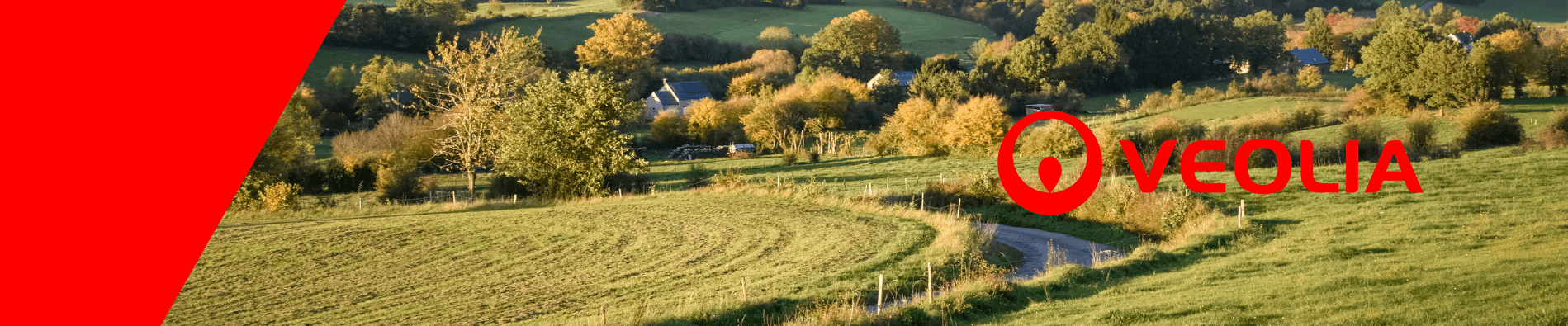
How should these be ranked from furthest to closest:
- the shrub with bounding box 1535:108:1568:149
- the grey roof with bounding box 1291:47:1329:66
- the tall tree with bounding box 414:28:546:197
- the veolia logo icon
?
the grey roof with bounding box 1291:47:1329:66, the tall tree with bounding box 414:28:546:197, the veolia logo icon, the shrub with bounding box 1535:108:1568:149

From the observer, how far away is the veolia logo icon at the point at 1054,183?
118 ft

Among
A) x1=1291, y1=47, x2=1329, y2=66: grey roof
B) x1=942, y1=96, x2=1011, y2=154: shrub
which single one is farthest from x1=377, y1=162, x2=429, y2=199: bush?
x1=1291, y1=47, x2=1329, y2=66: grey roof

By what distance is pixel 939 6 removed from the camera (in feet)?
457

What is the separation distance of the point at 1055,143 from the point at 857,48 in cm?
5375

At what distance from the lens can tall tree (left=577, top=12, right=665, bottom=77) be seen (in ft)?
308

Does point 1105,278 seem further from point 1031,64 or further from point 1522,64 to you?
point 1031,64

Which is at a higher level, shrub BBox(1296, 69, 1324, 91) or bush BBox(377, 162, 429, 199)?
shrub BBox(1296, 69, 1324, 91)

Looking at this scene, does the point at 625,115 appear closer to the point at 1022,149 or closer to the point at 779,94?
the point at 1022,149

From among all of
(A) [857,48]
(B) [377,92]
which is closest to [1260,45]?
(A) [857,48]

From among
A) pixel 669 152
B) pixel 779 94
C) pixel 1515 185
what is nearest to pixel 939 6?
pixel 779 94

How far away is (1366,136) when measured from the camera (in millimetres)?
41812

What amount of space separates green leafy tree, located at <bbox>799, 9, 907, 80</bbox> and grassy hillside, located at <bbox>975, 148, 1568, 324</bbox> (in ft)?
219

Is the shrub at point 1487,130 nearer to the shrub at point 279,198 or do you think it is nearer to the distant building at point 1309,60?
the shrub at point 279,198

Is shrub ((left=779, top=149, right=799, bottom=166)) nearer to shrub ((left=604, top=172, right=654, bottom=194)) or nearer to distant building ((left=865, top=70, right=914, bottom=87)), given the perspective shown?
shrub ((left=604, top=172, right=654, bottom=194))
